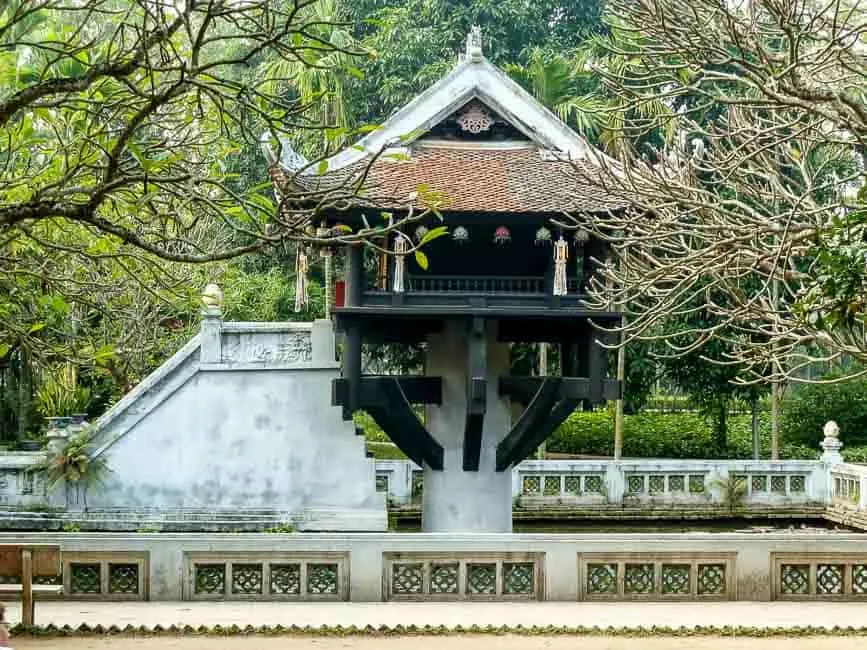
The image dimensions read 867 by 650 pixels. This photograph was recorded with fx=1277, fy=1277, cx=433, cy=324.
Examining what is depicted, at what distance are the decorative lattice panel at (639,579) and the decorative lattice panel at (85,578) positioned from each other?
12.4ft

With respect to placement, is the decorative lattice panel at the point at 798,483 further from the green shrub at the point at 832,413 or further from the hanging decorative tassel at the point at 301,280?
the hanging decorative tassel at the point at 301,280

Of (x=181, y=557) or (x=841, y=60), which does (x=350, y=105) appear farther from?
(x=841, y=60)

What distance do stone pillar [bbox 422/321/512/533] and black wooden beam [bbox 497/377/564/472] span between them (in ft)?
1.04

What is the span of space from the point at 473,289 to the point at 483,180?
126 cm

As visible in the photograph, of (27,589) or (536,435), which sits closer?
(27,589)

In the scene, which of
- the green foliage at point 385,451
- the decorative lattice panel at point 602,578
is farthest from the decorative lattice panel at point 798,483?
the decorative lattice panel at point 602,578

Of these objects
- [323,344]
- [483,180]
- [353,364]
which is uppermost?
[483,180]

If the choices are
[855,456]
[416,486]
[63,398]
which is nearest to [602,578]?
[416,486]

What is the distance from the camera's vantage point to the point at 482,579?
30.7 feet

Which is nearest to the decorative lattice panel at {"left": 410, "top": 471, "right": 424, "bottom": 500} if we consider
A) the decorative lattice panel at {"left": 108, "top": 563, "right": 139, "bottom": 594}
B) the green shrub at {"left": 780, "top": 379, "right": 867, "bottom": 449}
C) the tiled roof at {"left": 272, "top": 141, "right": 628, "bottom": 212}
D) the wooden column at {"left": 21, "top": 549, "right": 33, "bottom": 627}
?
the tiled roof at {"left": 272, "top": 141, "right": 628, "bottom": 212}

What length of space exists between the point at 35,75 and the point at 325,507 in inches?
379

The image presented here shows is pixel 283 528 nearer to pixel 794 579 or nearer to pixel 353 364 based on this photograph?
pixel 353 364

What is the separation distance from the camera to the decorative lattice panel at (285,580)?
30.3ft

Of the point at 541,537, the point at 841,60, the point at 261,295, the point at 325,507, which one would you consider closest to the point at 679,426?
the point at 261,295
